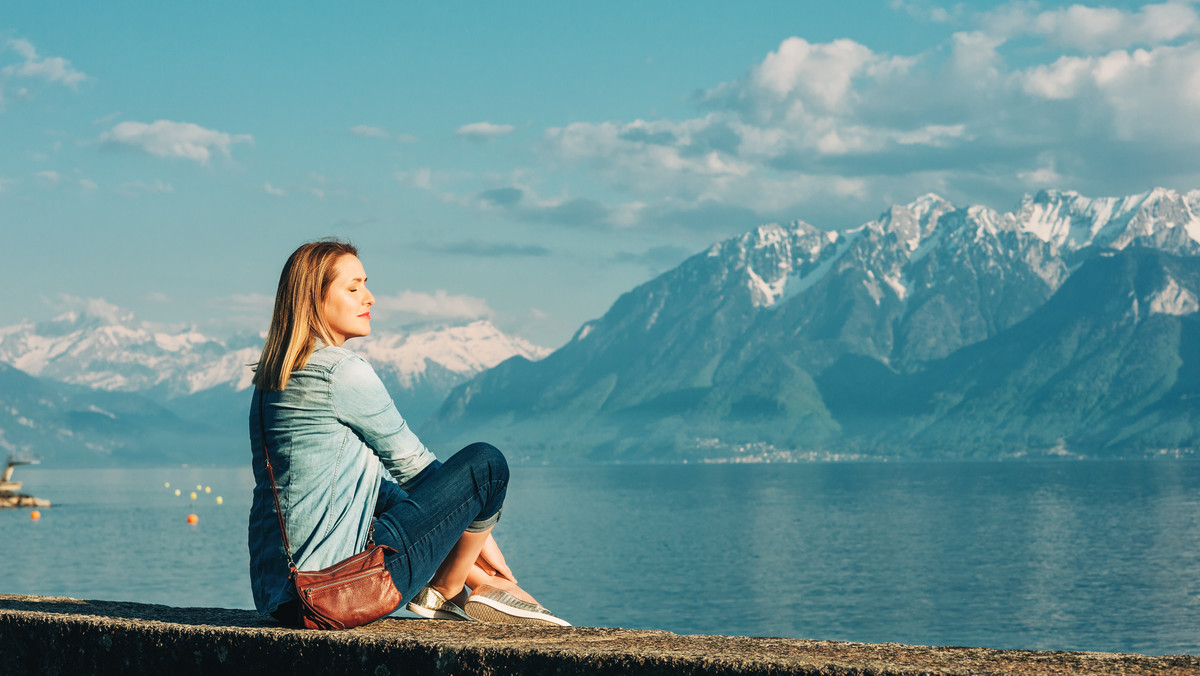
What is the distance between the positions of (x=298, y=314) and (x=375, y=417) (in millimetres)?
624

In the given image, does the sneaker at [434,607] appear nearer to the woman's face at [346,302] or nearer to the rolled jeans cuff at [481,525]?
the rolled jeans cuff at [481,525]

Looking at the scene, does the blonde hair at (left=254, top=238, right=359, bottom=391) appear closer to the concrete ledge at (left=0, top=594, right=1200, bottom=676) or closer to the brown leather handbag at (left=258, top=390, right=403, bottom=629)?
the brown leather handbag at (left=258, top=390, right=403, bottom=629)

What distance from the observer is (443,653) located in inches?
162

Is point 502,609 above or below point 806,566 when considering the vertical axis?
above

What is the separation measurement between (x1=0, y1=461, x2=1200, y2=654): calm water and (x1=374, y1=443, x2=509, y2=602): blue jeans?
146 feet

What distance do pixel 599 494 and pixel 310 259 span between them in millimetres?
190006

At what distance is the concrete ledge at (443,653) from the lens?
3801 mm

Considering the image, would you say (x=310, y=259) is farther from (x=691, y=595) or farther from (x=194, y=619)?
(x=691, y=595)

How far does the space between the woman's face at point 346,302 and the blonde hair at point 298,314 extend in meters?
0.03

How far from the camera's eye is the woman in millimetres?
5180

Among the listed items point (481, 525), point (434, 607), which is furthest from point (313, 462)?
point (434, 607)

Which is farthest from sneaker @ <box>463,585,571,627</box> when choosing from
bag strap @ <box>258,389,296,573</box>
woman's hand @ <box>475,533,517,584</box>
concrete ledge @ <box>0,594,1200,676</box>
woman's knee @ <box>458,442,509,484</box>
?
bag strap @ <box>258,389,296,573</box>

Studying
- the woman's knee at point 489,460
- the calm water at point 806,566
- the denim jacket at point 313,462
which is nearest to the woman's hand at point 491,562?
the woman's knee at point 489,460

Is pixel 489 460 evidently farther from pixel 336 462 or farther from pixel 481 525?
pixel 336 462
